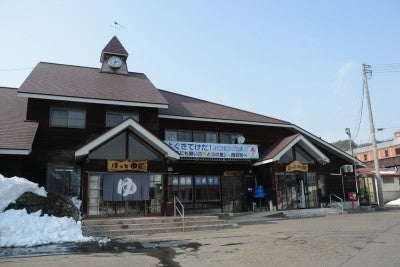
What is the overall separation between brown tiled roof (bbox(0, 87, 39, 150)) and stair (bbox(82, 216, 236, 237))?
15.1 ft

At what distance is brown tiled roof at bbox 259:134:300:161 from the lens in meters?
23.2

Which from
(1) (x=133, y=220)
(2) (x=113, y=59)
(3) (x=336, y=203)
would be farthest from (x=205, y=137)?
(3) (x=336, y=203)

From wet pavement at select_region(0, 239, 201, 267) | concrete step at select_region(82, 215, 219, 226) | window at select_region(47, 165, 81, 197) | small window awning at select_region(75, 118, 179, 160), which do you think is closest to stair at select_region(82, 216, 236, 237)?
concrete step at select_region(82, 215, 219, 226)

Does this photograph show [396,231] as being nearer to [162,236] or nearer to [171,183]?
[162,236]

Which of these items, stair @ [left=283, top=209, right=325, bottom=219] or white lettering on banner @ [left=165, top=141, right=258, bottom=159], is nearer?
stair @ [left=283, top=209, right=325, bottom=219]

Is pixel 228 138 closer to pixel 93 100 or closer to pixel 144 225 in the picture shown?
pixel 93 100

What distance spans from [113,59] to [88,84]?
4.28 meters

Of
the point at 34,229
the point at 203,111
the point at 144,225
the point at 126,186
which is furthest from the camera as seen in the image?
the point at 203,111

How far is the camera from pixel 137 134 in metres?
18.1

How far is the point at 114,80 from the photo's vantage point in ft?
76.3

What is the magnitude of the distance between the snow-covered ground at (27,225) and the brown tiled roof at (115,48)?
1304 centimetres

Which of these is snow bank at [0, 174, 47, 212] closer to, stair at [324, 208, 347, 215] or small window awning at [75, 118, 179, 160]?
small window awning at [75, 118, 179, 160]

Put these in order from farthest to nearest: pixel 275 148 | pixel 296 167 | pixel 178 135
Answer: pixel 275 148
pixel 296 167
pixel 178 135

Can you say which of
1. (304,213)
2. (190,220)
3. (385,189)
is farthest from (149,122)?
(385,189)
